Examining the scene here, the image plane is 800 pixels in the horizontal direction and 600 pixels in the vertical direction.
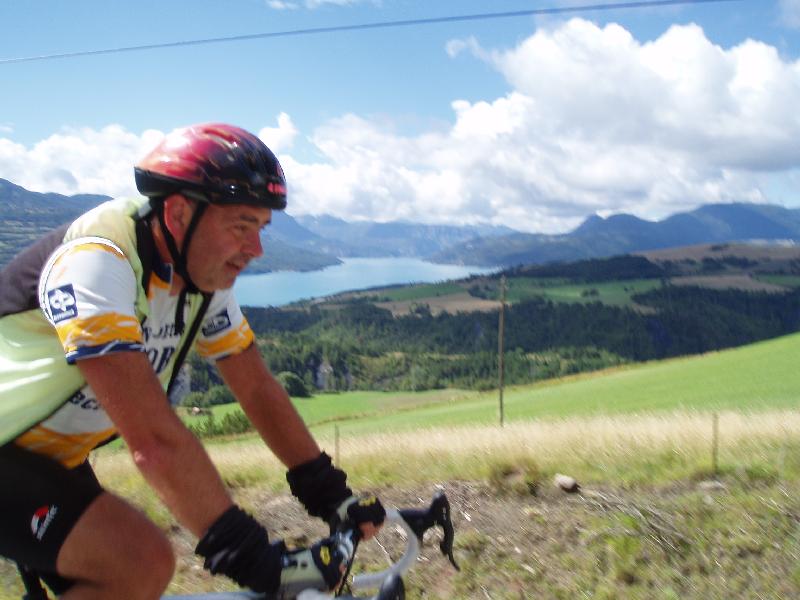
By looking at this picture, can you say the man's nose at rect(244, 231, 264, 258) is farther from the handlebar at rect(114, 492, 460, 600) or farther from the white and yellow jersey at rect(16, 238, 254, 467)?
the handlebar at rect(114, 492, 460, 600)

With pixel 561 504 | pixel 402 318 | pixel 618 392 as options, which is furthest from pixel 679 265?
pixel 561 504

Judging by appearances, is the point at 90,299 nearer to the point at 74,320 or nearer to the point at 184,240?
the point at 74,320

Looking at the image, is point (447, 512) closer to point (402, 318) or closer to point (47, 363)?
point (47, 363)

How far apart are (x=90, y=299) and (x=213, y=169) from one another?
0.52 m

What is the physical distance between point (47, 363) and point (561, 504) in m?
3.58

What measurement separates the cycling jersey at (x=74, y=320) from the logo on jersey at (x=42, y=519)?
0.22 meters

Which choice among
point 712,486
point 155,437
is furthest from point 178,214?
point 712,486

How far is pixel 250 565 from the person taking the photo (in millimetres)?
1622

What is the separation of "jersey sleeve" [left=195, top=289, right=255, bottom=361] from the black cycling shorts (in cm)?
70

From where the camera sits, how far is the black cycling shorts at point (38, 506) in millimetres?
1652

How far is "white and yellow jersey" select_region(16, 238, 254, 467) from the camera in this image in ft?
5.36

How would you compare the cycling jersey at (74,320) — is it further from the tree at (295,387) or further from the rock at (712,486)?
the tree at (295,387)

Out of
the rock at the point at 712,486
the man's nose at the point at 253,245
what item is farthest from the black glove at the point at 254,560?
the rock at the point at 712,486

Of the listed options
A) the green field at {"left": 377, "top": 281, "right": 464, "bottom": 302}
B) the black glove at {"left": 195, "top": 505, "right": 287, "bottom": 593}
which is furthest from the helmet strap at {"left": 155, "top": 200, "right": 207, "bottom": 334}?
the green field at {"left": 377, "top": 281, "right": 464, "bottom": 302}
